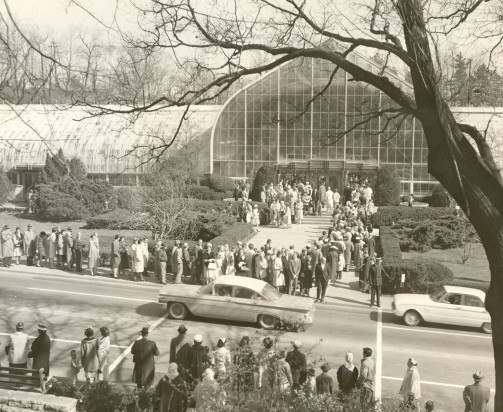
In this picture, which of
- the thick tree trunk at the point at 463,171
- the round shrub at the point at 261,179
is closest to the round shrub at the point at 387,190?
the round shrub at the point at 261,179

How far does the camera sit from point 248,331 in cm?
1852

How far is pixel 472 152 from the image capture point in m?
8.38

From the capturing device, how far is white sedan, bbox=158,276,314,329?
1880 centimetres

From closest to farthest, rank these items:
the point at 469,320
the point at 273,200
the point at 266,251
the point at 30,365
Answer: the point at 30,365
the point at 469,320
the point at 266,251
the point at 273,200

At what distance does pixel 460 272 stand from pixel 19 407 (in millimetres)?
20515

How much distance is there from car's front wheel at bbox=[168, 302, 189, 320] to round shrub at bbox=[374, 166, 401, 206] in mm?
24636

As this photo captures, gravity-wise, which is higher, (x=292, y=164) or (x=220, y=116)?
(x=220, y=116)

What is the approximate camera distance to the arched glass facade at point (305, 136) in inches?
1796

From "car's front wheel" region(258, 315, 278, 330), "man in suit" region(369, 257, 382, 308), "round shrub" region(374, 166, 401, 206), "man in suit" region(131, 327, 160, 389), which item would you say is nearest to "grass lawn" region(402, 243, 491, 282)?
"man in suit" region(369, 257, 382, 308)

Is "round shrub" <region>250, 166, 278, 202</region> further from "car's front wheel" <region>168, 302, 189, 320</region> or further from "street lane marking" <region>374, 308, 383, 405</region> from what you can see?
"car's front wheel" <region>168, 302, 189, 320</region>

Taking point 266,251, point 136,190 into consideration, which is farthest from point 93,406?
point 136,190

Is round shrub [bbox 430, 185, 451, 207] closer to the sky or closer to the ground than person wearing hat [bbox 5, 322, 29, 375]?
closer to the sky

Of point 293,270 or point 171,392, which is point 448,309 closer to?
point 293,270

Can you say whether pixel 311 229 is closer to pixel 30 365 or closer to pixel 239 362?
pixel 30 365
